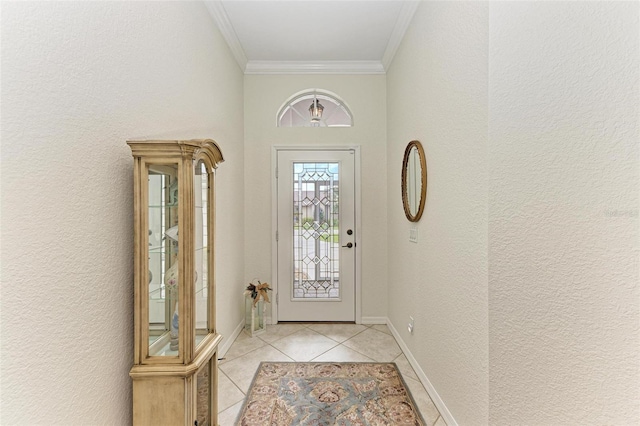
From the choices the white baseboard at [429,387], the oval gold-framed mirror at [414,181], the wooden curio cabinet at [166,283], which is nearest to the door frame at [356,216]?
the white baseboard at [429,387]

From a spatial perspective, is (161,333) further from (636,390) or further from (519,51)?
(519,51)

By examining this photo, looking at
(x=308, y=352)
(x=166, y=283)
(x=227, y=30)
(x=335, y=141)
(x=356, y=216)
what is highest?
(x=227, y=30)

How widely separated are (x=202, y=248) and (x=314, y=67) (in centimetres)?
264

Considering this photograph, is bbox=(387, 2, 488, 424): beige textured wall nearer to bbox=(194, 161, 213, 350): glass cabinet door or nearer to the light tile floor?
the light tile floor

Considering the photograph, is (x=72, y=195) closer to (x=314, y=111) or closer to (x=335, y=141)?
(x=335, y=141)

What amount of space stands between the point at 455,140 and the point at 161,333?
1759mm

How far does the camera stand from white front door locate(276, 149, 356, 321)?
3398 mm

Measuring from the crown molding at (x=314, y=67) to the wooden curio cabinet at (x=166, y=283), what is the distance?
236cm

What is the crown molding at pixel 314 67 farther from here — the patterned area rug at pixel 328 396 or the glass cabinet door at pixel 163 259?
the patterned area rug at pixel 328 396

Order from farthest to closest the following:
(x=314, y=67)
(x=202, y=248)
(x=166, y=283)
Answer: (x=314, y=67), (x=202, y=248), (x=166, y=283)

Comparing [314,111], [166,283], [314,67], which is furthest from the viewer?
[314,111]

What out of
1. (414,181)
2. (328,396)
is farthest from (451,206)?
(328,396)

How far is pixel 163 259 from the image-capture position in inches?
52.4

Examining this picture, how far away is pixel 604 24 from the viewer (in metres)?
0.88
